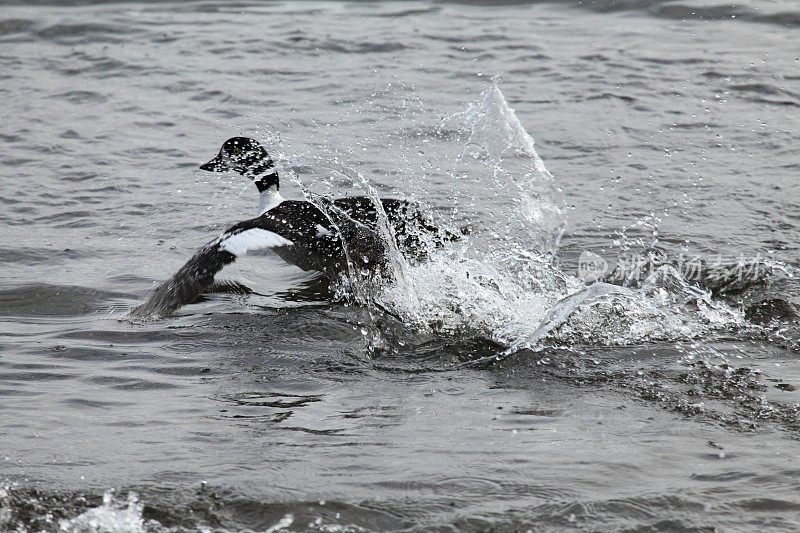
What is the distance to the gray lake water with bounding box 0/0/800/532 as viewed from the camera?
392 centimetres

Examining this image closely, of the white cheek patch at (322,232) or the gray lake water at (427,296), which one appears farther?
the white cheek patch at (322,232)

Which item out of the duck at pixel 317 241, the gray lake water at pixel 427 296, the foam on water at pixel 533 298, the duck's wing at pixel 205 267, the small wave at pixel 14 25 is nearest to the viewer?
the gray lake water at pixel 427 296

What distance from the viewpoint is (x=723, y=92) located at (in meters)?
10.2

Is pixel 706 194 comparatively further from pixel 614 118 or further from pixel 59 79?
pixel 59 79

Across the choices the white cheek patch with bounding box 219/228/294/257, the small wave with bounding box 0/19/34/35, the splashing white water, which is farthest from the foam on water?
the small wave with bounding box 0/19/34/35

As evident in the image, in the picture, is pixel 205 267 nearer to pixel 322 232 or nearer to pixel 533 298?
pixel 322 232

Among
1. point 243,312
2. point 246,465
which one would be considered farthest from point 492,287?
point 246,465

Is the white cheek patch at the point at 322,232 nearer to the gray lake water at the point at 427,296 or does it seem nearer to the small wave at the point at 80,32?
the gray lake water at the point at 427,296

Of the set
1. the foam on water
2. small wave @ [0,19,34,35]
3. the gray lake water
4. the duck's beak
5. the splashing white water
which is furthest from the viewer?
small wave @ [0,19,34,35]

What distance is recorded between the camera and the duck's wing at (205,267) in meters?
5.87

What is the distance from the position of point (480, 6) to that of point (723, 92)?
4.87 metres

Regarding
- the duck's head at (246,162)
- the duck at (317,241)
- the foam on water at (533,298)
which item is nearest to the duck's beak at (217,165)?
the duck's head at (246,162)

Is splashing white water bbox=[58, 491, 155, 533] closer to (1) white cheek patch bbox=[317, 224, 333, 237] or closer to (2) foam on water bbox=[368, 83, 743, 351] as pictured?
(2) foam on water bbox=[368, 83, 743, 351]

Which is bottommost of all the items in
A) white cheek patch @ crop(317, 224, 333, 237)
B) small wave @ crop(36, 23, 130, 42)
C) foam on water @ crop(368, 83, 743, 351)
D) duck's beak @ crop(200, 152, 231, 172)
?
foam on water @ crop(368, 83, 743, 351)
